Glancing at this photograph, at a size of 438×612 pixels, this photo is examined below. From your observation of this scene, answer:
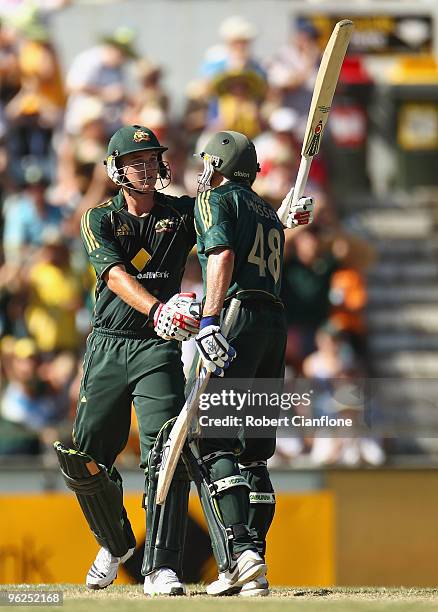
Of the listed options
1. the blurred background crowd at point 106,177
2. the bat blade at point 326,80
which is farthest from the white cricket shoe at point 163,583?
the blurred background crowd at point 106,177

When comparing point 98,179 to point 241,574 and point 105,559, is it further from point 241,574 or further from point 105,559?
point 241,574

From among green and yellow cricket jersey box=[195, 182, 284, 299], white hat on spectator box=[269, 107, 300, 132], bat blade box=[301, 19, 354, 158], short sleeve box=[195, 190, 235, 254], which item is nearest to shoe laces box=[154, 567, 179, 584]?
green and yellow cricket jersey box=[195, 182, 284, 299]

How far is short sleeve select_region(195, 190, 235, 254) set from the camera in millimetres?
5969

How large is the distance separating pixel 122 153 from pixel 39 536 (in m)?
3.08

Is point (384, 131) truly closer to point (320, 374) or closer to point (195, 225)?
point (320, 374)

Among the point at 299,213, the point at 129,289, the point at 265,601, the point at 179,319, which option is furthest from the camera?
the point at 299,213

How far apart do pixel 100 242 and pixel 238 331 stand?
74cm

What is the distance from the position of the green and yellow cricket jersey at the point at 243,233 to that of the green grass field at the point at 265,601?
4.24ft

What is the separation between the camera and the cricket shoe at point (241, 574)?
233 inches

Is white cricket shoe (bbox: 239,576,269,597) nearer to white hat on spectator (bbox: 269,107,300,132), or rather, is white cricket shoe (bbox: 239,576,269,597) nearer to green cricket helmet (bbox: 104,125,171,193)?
green cricket helmet (bbox: 104,125,171,193)

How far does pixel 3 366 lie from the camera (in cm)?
1062

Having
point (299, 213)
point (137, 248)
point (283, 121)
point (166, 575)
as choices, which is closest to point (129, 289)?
point (137, 248)

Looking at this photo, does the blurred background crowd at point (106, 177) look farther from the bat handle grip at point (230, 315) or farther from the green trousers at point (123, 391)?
the bat handle grip at point (230, 315)

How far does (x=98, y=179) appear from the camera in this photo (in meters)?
11.3
